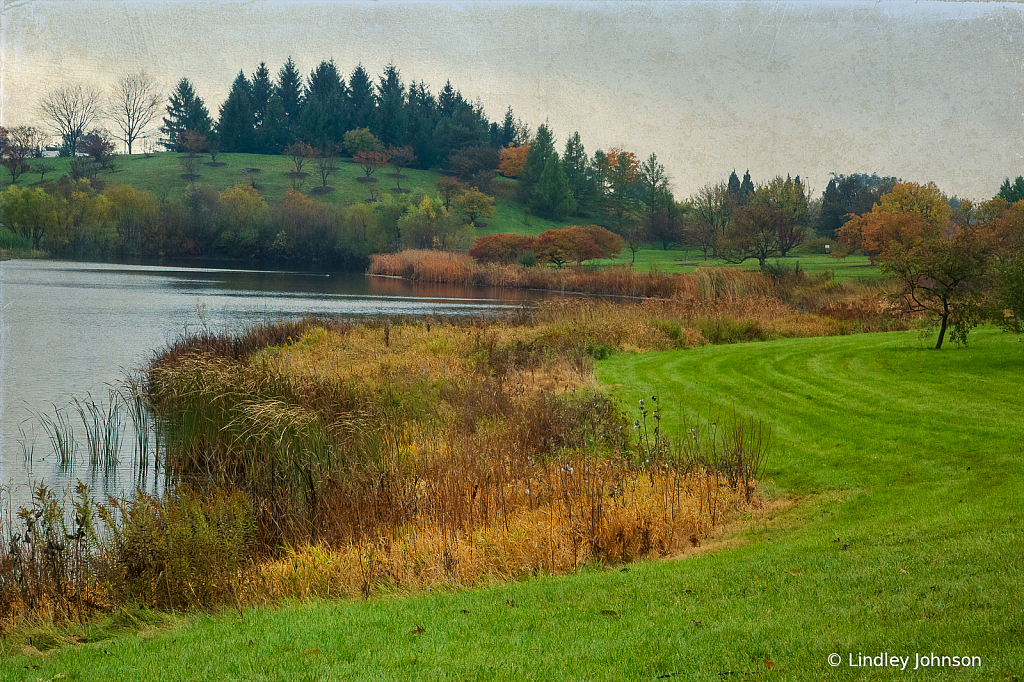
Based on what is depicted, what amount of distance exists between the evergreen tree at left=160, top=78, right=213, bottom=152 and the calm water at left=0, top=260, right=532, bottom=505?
34085mm

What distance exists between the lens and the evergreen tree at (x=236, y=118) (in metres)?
97.6

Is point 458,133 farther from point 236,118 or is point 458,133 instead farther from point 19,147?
point 19,147

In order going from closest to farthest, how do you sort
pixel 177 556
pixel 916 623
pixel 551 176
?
1. pixel 916 623
2. pixel 177 556
3. pixel 551 176

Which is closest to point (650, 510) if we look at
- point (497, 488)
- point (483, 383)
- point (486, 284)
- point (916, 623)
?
point (497, 488)

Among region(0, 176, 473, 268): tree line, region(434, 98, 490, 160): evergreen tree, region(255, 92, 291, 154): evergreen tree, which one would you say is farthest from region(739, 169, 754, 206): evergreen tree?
region(255, 92, 291, 154): evergreen tree

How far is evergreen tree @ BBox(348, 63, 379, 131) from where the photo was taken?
106 meters

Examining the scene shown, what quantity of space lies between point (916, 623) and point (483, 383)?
10867 mm

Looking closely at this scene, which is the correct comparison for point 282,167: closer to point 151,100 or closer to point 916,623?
point 151,100

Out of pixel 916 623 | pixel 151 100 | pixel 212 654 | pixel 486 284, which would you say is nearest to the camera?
pixel 916 623

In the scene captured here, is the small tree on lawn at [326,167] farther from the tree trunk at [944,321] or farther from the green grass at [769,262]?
the tree trunk at [944,321]

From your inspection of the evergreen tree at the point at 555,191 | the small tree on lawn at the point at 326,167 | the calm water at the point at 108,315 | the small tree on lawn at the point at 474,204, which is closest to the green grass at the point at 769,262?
the calm water at the point at 108,315

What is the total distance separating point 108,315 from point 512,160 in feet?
257

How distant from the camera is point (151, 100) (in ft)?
59.4

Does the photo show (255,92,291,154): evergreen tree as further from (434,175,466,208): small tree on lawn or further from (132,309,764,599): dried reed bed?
(132,309,764,599): dried reed bed
